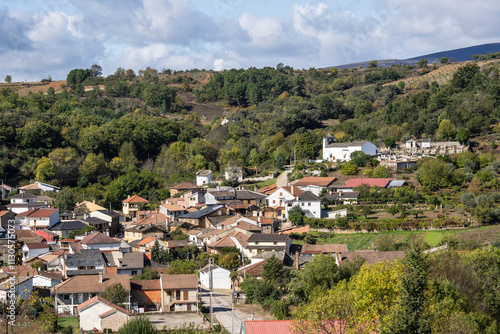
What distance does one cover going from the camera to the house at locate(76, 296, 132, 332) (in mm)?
25891

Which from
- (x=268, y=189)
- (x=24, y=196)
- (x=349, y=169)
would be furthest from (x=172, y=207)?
(x=349, y=169)

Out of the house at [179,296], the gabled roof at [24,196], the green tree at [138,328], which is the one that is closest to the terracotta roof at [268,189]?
the gabled roof at [24,196]

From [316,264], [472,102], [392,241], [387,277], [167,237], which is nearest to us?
[387,277]

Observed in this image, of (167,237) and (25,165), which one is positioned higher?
(25,165)

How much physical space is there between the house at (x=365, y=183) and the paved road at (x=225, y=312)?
1990 cm

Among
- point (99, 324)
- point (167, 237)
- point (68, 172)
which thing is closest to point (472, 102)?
point (167, 237)

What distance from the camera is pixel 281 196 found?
48.2 metres

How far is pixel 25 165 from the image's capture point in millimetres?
58938

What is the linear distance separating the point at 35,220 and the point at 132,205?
9.65m

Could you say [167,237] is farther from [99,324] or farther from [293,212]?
[99,324]

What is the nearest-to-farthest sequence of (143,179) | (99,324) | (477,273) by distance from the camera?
(477,273), (99,324), (143,179)

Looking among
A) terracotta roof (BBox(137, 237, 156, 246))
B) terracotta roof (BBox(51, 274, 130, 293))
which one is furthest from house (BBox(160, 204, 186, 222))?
terracotta roof (BBox(51, 274, 130, 293))

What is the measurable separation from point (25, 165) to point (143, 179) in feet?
39.0

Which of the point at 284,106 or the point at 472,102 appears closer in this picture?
the point at 472,102
